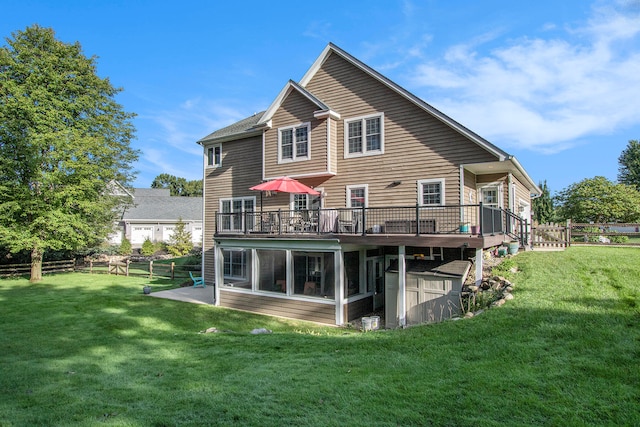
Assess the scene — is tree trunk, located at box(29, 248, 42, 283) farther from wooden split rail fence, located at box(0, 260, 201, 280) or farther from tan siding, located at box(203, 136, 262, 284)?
tan siding, located at box(203, 136, 262, 284)

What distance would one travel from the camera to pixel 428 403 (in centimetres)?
424

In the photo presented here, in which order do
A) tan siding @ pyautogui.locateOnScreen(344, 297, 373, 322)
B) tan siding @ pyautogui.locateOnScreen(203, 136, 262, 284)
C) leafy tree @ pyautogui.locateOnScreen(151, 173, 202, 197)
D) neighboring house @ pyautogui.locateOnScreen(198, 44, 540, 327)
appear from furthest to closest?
leafy tree @ pyautogui.locateOnScreen(151, 173, 202, 197) < tan siding @ pyautogui.locateOnScreen(203, 136, 262, 284) < tan siding @ pyautogui.locateOnScreen(344, 297, 373, 322) < neighboring house @ pyautogui.locateOnScreen(198, 44, 540, 327)

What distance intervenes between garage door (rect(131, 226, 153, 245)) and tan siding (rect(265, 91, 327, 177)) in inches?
A: 1017

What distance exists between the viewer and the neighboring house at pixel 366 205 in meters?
11.1

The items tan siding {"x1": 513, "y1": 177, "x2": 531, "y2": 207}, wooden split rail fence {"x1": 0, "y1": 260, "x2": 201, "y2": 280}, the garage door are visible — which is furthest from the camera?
the garage door

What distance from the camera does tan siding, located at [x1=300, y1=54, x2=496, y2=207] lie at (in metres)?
12.9

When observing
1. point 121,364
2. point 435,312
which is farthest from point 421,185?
point 121,364

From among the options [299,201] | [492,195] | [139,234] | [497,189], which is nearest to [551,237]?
[492,195]

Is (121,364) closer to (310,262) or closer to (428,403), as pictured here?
(428,403)

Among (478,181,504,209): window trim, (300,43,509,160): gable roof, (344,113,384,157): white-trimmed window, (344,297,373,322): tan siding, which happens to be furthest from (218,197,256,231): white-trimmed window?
(478,181,504,209): window trim

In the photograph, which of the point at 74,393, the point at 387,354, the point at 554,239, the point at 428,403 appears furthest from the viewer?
A: the point at 554,239

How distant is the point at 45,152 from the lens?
69.7ft

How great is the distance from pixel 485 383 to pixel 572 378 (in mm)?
1153

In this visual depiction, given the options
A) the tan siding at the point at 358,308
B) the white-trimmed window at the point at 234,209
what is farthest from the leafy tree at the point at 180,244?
the tan siding at the point at 358,308
